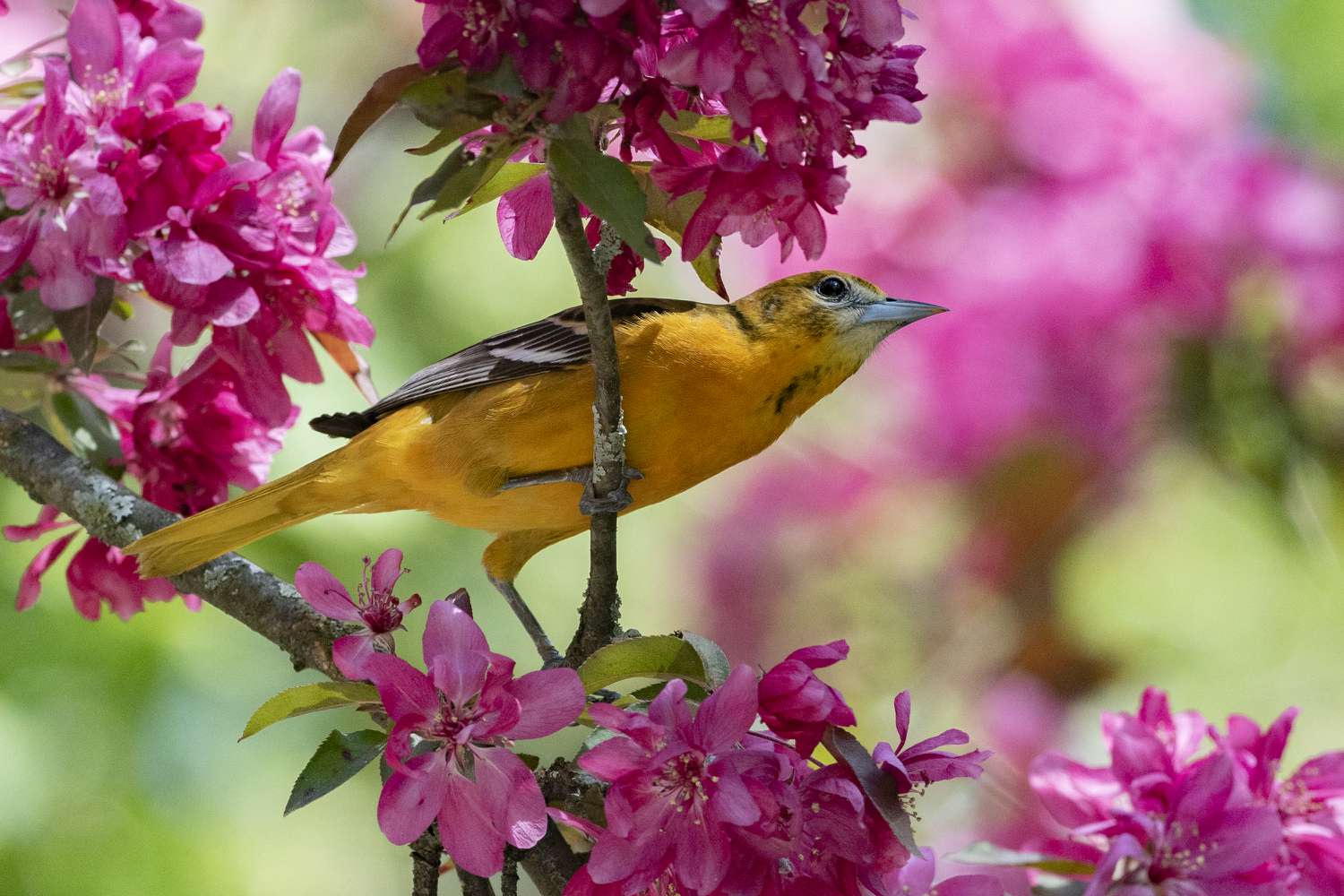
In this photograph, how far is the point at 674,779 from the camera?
5.28 feet

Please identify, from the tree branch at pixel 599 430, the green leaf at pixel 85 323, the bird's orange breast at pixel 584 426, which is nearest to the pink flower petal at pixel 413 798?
the tree branch at pixel 599 430

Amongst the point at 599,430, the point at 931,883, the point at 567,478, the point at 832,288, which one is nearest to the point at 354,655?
the point at 599,430

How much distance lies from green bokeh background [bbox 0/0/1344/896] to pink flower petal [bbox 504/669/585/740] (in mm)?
1858

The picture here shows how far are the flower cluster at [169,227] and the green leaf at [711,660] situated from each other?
93 centimetres

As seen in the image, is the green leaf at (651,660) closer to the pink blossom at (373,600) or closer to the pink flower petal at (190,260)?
the pink blossom at (373,600)

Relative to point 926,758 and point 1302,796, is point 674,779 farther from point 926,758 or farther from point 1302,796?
point 1302,796

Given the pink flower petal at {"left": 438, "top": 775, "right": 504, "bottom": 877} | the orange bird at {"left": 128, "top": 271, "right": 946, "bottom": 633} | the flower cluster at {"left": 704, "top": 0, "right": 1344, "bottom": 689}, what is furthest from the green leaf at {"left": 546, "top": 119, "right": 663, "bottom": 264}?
the flower cluster at {"left": 704, "top": 0, "right": 1344, "bottom": 689}

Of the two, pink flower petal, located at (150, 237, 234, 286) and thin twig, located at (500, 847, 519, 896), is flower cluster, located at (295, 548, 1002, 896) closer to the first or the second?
thin twig, located at (500, 847, 519, 896)

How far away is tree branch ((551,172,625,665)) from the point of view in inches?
65.0

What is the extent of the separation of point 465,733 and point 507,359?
4.47 feet

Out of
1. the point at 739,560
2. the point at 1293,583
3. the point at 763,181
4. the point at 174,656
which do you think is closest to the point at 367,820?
the point at 174,656

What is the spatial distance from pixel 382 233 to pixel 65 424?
2586 millimetres

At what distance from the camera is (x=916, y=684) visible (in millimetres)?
4410

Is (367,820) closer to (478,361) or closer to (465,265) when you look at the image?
(465,265)
